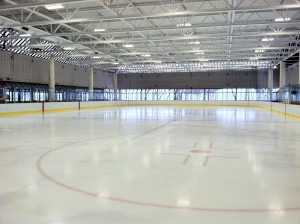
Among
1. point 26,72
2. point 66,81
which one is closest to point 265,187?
point 26,72

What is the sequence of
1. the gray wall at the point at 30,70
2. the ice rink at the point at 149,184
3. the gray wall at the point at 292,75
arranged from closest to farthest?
1. the ice rink at the point at 149,184
2. the gray wall at the point at 30,70
3. the gray wall at the point at 292,75

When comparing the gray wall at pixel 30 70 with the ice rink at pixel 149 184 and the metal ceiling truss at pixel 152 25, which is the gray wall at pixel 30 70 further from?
the ice rink at pixel 149 184

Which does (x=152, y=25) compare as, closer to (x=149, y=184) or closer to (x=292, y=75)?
(x=149, y=184)

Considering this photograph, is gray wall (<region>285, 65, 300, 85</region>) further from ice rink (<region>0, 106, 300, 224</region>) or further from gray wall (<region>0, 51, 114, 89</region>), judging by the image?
ice rink (<region>0, 106, 300, 224</region>)

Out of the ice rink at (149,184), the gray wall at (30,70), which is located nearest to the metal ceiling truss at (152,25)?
the gray wall at (30,70)

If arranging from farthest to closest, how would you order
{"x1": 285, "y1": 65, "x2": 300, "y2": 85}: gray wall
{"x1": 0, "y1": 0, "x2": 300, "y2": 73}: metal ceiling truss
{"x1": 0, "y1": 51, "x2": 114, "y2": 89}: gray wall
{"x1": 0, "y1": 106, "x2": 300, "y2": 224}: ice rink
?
{"x1": 285, "y1": 65, "x2": 300, "y2": 85}: gray wall
{"x1": 0, "y1": 51, "x2": 114, "y2": 89}: gray wall
{"x1": 0, "y1": 0, "x2": 300, "y2": 73}: metal ceiling truss
{"x1": 0, "y1": 106, "x2": 300, "y2": 224}: ice rink

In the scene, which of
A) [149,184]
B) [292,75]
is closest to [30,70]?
[149,184]

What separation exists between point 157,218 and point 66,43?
27.7 m

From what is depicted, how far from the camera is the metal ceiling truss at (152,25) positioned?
1828 centimetres

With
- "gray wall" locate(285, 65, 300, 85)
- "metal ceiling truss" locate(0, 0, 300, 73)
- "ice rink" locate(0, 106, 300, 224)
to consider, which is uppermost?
"metal ceiling truss" locate(0, 0, 300, 73)

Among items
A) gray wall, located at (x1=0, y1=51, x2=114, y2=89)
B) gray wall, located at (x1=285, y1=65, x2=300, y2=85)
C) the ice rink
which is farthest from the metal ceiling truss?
the ice rink

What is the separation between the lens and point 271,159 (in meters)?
7.34

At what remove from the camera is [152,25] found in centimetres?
2481

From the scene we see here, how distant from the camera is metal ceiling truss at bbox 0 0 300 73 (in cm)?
1828
